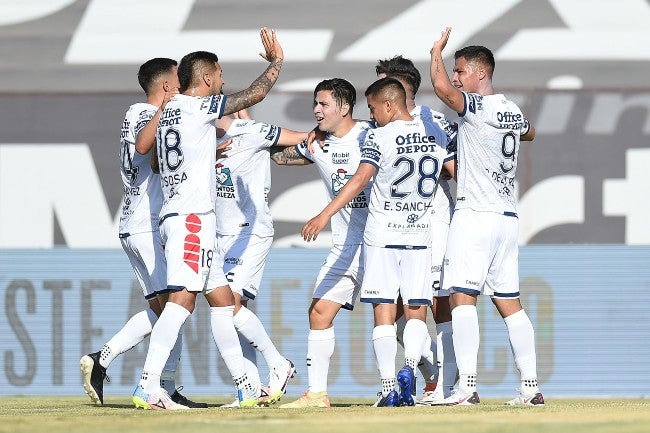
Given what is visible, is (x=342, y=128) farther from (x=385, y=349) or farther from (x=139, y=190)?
(x=385, y=349)

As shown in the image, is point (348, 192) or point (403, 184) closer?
point (348, 192)

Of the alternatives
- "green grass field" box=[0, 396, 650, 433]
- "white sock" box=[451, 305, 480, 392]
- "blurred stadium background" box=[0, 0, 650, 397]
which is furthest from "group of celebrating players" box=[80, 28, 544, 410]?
"blurred stadium background" box=[0, 0, 650, 397]

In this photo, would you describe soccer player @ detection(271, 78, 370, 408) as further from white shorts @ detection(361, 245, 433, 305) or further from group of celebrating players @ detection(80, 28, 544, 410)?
white shorts @ detection(361, 245, 433, 305)

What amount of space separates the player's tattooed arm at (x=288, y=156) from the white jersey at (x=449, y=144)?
788mm

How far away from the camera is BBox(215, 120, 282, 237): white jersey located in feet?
29.2

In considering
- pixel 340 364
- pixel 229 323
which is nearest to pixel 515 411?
pixel 229 323

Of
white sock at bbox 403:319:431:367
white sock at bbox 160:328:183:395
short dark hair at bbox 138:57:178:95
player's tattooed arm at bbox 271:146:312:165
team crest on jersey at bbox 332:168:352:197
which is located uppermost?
short dark hair at bbox 138:57:178:95

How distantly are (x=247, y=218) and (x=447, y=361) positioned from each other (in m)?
1.64

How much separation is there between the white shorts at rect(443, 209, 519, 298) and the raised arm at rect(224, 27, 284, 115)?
1.42 metres

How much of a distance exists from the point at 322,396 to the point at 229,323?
82 centimetres

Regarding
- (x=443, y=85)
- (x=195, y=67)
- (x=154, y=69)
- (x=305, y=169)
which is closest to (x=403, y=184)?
(x=443, y=85)

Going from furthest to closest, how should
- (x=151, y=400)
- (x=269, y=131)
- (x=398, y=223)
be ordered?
(x=269, y=131), (x=398, y=223), (x=151, y=400)

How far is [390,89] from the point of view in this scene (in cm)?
842

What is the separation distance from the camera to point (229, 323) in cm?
827
